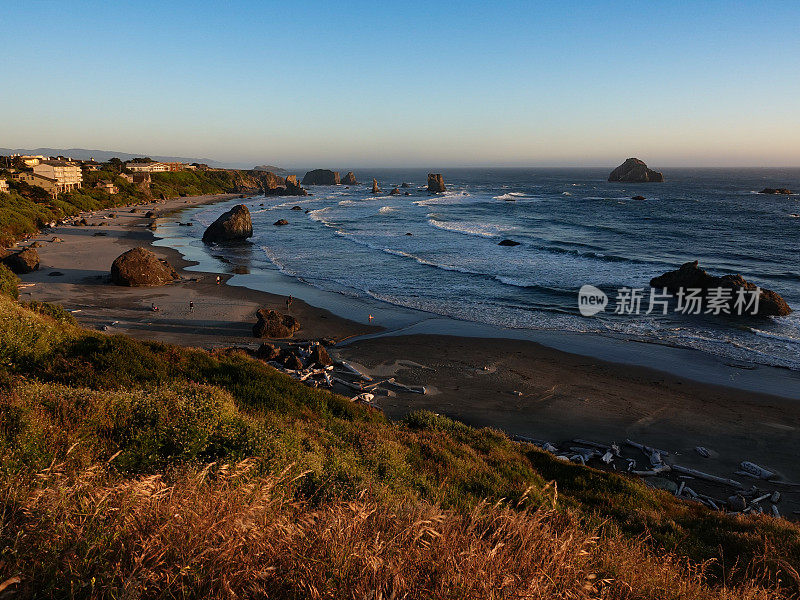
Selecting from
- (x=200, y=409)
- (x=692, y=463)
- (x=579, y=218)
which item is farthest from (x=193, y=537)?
(x=579, y=218)

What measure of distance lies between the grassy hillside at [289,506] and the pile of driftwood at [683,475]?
188cm

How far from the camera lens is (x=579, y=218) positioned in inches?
3177

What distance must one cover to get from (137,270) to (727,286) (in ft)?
134

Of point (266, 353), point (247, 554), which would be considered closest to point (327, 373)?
point (266, 353)

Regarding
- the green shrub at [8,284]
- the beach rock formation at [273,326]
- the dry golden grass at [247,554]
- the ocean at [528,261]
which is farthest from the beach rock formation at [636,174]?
the dry golden grass at [247,554]

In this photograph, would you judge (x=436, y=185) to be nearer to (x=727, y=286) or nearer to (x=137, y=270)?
(x=727, y=286)

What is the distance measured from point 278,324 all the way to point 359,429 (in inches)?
550

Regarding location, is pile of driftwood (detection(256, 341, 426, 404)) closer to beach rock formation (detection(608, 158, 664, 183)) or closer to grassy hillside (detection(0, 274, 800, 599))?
grassy hillside (detection(0, 274, 800, 599))

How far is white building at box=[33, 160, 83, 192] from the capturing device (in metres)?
82.6

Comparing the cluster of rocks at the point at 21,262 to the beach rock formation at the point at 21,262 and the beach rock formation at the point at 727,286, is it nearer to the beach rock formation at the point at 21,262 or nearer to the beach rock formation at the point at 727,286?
the beach rock formation at the point at 21,262

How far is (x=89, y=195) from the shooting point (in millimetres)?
89500

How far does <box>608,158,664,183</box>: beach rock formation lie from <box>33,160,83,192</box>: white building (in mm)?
178960

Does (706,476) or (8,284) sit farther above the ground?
(8,284)

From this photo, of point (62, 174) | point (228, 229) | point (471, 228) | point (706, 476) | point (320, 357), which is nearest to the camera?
point (706, 476)
